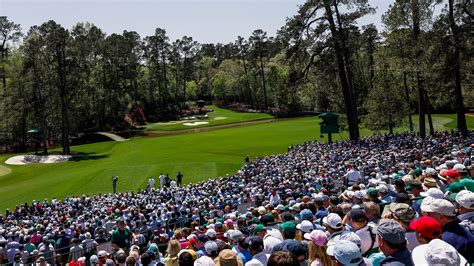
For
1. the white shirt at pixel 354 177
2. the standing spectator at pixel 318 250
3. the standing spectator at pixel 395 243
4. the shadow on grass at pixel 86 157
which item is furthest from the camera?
the shadow on grass at pixel 86 157

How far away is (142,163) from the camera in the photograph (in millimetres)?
45156

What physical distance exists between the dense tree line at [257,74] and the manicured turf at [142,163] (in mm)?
7350

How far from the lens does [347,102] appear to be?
1590 inches

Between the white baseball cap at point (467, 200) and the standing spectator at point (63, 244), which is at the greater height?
the white baseball cap at point (467, 200)

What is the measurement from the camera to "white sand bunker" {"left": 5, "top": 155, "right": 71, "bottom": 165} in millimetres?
56438

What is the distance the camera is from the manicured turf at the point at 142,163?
1487 inches

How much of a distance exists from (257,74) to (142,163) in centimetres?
8089

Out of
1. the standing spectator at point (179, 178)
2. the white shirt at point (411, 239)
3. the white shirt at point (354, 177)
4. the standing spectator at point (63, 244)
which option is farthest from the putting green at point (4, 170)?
the white shirt at point (411, 239)

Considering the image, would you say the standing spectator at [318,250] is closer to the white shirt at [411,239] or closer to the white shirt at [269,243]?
the white shirt at [269,243]

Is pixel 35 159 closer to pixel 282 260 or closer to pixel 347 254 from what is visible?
pixel 282 260

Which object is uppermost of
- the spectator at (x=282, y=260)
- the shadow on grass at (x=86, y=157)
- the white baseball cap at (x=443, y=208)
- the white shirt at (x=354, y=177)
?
the white baseball cap at (x=443, y=208)

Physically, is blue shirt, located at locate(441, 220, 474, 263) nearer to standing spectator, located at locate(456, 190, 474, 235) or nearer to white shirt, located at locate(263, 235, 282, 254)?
standing spectator, located at locate(456, 190, 474, 235)

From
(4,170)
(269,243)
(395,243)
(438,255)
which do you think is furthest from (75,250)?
(4,170)

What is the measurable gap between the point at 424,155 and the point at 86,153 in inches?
1935
